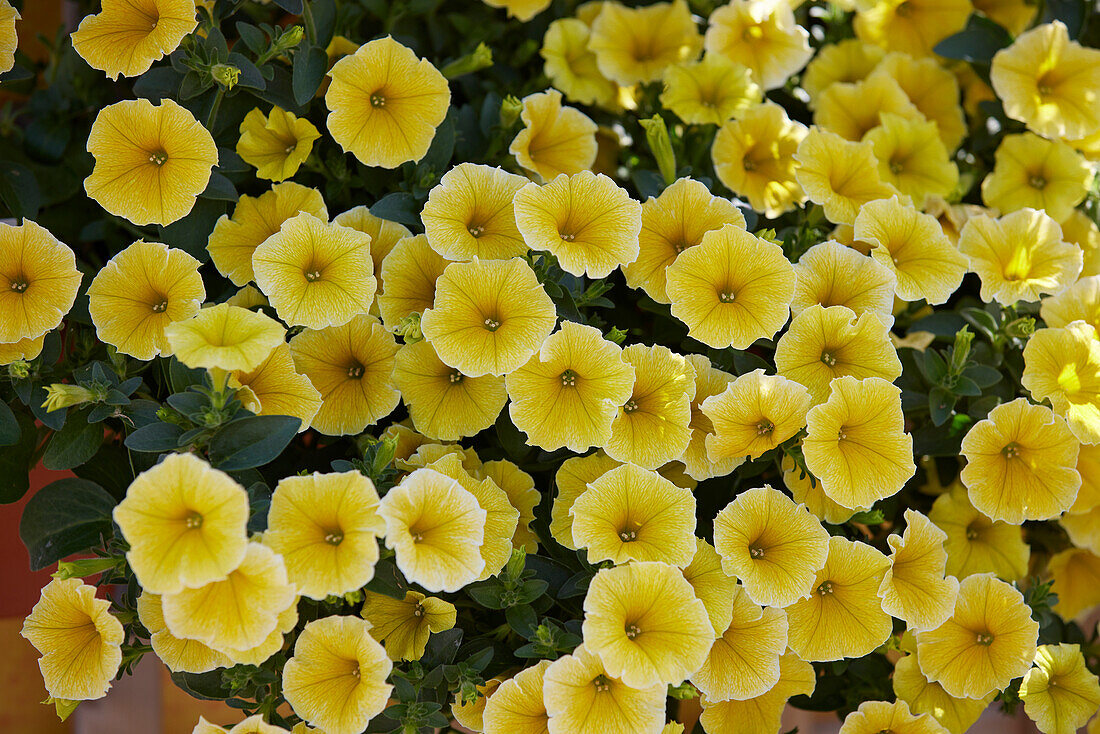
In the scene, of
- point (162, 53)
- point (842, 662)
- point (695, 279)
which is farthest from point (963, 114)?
point (162, 53)

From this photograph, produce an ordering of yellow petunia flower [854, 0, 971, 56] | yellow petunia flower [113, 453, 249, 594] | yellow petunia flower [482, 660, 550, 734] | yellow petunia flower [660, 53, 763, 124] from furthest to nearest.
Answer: yellow petunia flower [854, 0, 971, 56], yellow petunia flower [660, 53, 763, 124], yellow petunia flower [482, 660, 550, 734], yellow petunia flower [113, 453, 249, 594]

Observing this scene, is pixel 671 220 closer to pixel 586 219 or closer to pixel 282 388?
pixel 586 219

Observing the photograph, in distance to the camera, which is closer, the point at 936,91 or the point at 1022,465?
the point at 1022,465

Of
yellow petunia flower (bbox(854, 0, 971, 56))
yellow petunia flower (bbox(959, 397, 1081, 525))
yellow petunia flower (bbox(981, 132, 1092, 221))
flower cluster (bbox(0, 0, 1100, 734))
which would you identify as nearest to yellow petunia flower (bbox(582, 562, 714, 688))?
flower cluster (bbox(0, 0, 1100, 734))

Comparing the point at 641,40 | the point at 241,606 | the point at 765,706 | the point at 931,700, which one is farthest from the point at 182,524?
the point at 641,40

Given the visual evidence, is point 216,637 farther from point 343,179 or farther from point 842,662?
point 842,662

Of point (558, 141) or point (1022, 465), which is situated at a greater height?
point (558, 141)

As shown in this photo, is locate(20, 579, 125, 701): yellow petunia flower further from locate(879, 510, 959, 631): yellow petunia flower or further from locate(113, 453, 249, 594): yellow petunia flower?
locate(879, 510, 959, 631): yellow petunia flower
